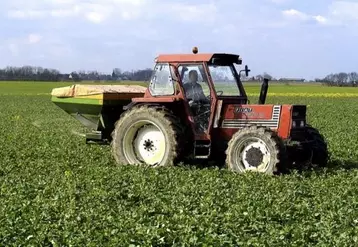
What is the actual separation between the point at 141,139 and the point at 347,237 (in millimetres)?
6678

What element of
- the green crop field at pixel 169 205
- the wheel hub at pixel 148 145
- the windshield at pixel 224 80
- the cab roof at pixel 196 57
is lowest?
the green crop field at pixel 169 205

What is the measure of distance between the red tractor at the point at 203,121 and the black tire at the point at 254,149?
0.02 m

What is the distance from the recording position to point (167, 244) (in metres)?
6.79

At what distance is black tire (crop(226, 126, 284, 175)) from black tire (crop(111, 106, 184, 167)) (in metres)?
1.04

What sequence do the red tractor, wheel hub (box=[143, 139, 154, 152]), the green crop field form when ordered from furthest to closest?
1. wheel hub (box=[143, 139, 154, 152])
2. the red tractor
3. the green crop field

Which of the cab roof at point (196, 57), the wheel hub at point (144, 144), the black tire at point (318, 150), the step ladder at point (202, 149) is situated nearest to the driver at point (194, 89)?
the cab roof at point (196, 57)

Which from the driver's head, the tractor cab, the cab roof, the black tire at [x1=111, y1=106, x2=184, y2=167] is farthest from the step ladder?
the cab roof

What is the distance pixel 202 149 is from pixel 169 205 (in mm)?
3834

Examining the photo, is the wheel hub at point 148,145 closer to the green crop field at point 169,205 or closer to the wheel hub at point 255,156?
the green crop field at point 169,205

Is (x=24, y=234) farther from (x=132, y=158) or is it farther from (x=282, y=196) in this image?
(x=132, y=158)

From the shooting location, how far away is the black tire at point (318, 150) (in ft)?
41.6

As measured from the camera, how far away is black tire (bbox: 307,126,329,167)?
41.6ft

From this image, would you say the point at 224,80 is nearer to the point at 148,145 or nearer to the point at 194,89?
the point at 194,89

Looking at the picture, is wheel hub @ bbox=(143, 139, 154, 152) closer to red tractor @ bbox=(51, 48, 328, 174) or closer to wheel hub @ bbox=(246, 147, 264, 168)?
red tractor @ bbox=(51, 48, 328, 174)
